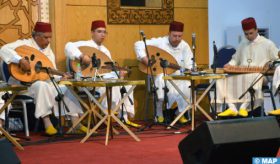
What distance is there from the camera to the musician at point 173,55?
7.20m

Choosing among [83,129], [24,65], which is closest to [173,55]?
[83,129]

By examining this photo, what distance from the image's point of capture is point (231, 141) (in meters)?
3.07

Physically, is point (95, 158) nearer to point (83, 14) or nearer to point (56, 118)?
point (56, 118)

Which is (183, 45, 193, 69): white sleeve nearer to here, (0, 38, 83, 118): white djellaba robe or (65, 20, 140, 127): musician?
(65, 20, 140, 127): musician

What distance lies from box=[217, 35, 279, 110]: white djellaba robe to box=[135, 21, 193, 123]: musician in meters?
0.50

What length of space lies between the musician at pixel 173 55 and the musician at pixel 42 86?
3.89 ft

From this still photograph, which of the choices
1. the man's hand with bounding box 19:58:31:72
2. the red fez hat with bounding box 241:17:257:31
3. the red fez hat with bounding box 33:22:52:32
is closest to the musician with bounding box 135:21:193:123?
the red fez hat with bounding box 241:17:257:31

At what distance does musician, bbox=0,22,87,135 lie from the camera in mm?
6078

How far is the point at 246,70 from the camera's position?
276 inches

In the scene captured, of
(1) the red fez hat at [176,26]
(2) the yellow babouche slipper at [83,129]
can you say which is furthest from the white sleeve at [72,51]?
→ (1) the red fez hat at [176,26]

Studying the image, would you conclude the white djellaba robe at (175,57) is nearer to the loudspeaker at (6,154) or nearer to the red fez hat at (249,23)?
the red fez hat at (249,23)

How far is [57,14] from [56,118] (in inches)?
51.4

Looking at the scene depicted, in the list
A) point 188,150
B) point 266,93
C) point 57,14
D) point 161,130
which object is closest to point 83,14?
point 57,14

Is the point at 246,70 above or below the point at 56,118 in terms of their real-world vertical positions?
above
